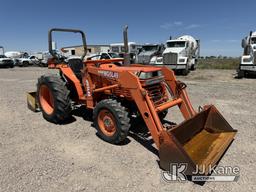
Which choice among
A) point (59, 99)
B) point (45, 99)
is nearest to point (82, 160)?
point (59, 99)

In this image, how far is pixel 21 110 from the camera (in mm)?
6562

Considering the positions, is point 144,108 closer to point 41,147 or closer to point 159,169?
point 159,169

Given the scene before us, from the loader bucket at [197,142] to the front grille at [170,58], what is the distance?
12.2 meters

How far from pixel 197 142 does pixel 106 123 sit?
166cm

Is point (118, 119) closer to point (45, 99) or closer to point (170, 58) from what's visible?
point (45, 99)

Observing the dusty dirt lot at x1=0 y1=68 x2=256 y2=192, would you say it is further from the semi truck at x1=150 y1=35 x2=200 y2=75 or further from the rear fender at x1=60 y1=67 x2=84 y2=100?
the semi truck at x1=150 y1=35 x2=200 y2=75

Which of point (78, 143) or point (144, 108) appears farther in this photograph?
point (78, 143)

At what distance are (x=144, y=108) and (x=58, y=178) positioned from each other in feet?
5.41

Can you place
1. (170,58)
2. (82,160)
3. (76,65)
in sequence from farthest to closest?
1. (170,58)
2. (76,65)
3. (82,160)

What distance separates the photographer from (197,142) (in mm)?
3838

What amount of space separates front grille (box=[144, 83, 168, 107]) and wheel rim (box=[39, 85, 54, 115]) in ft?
8.69

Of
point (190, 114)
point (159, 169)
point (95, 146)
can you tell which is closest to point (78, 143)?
point (95, 146)

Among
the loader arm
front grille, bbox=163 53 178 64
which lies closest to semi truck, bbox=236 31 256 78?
front grille, bbox=163 53 178 64

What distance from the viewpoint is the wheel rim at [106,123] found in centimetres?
413
